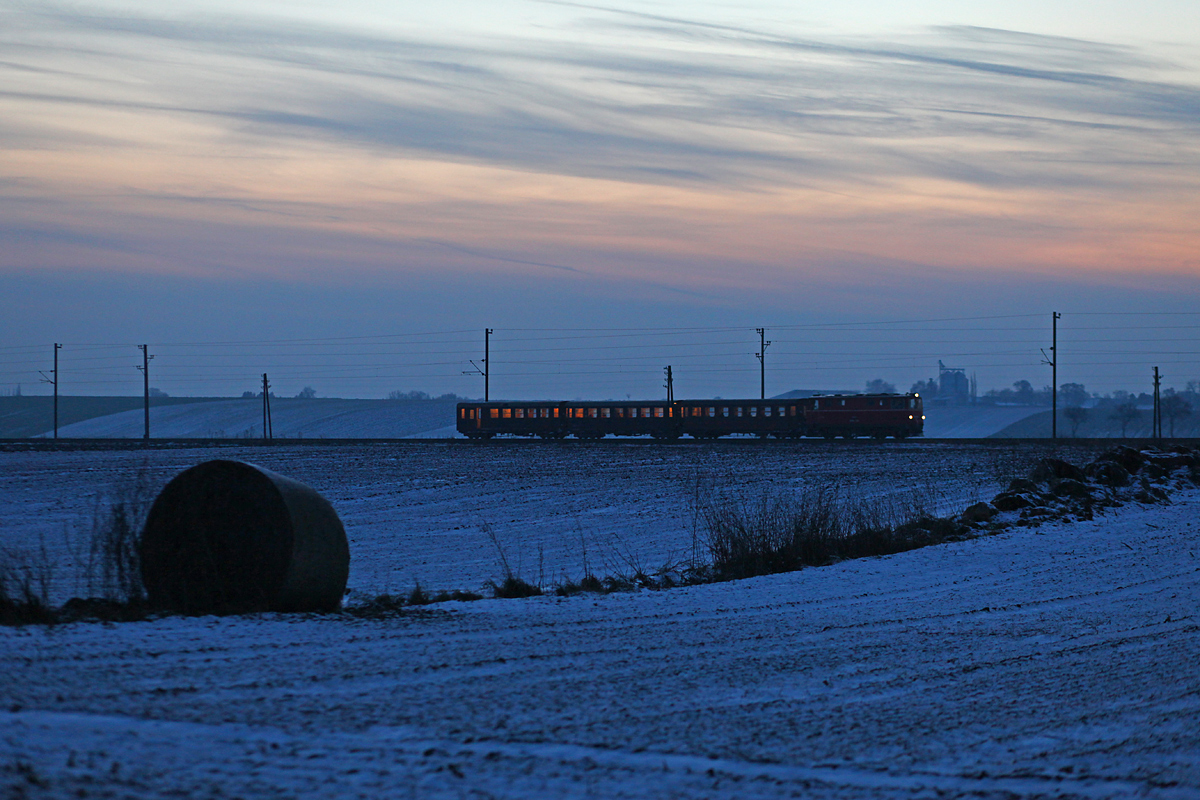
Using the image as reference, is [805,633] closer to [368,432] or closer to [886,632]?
[886,632]

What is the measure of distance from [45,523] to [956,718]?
18362 millimetres

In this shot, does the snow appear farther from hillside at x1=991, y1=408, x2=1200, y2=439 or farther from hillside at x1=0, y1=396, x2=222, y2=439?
hillside at x1=0, y1=396, x2=222, y2=439

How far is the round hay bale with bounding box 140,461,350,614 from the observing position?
30.8ft

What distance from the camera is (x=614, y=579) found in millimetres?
12844

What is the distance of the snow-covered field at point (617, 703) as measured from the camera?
198 inches

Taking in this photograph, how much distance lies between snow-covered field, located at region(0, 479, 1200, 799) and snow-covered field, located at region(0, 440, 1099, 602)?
394 centimetres

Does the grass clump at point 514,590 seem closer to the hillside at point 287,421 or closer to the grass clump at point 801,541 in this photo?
the grass clump at point 801,541

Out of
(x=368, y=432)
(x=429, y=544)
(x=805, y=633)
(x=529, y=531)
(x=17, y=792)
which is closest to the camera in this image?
(x=17, y=792)

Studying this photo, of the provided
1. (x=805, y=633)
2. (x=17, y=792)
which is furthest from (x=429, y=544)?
(x=17, y=792)

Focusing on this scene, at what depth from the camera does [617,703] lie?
6.50m

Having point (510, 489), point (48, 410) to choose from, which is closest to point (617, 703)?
point (510, 489)

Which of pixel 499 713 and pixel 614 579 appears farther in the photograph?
pixel 614 579

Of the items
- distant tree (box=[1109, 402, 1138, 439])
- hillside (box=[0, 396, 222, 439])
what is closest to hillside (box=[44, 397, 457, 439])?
hillside (box=[0, 396, 222, 439])

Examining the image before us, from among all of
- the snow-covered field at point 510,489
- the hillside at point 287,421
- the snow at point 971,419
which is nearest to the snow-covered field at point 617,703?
the snow-covered field at point 510,489
